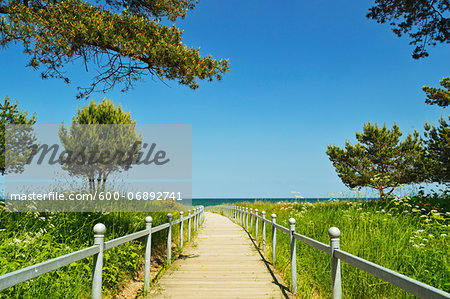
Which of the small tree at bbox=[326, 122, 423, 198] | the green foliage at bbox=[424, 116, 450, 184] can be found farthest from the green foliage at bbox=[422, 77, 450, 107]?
the small tree at bbox=[326, 122, 423, 198]

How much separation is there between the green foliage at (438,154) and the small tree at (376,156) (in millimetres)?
3705

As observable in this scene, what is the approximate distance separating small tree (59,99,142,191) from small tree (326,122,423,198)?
62.7 feet

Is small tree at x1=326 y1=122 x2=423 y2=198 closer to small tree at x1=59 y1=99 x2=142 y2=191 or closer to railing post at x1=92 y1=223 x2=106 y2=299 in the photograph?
small tree at x1=59 y1=99 x2=142 y2=191

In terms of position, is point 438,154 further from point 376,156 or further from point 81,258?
point 81,258

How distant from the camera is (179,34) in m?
7.73

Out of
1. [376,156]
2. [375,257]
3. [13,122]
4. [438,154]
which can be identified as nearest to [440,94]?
[438,154]

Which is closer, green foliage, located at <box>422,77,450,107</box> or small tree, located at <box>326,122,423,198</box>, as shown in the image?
green foliage, located at <box>422,77,450,107</box>

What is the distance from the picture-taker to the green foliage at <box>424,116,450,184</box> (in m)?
21.6

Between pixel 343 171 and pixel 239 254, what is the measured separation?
23376 mm

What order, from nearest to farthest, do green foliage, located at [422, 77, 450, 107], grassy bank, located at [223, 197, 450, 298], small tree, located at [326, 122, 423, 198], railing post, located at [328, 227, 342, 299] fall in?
railing post, located at [328, 227, 342, 299]
grassy bank, located at [223, 197, 450, 298]
green foliage, located at [422, 77, 450, 107]
small tree, located at [326, 122, 423, 198]

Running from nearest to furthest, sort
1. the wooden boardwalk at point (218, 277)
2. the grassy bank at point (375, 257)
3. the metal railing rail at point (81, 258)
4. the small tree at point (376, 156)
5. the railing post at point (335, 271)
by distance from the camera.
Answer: the metal railing rail at point (81, 258) → the railing post at point (335, 271) → the grassy bank at point (375, 257) → the wooden boardwalk at point (218, 277) → the small tree at point (376, 156)

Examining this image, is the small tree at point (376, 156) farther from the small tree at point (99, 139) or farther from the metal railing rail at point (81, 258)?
the metal railing rail at point (81, 258)

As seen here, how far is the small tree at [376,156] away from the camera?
95.1 ft

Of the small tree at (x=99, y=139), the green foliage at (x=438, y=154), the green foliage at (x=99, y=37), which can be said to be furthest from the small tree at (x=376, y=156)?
the green foliage at (x=99, y=37)
